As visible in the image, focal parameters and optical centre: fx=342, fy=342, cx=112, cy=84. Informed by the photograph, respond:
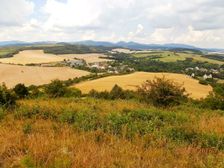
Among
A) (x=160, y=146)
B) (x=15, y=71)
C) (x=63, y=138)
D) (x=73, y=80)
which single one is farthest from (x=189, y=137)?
(x=15, y=71)

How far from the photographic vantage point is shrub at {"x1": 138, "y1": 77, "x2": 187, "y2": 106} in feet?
62.7

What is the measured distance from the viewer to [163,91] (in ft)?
64.0

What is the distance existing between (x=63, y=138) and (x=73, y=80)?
275 feet

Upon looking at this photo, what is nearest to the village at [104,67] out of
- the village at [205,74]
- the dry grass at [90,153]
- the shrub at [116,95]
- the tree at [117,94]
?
the village at [205,74]

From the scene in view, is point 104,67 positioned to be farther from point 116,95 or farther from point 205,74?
point 116,95

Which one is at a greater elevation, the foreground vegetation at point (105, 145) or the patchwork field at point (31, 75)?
the foreground vegetation at point (105, 145)

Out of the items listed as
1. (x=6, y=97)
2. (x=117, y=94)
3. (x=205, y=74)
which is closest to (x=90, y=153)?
(x=6, y=97)

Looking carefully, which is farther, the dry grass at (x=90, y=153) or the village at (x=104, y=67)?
the village at (x=104, y=67)

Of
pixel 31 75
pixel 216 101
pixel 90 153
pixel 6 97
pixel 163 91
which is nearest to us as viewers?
pixel 90 153

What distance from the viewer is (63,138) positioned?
705cm

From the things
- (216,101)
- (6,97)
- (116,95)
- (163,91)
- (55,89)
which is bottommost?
(116,95)

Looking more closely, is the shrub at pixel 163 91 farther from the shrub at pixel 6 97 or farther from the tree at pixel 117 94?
the tree at pixel 117 94

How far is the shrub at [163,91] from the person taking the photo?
1911cm

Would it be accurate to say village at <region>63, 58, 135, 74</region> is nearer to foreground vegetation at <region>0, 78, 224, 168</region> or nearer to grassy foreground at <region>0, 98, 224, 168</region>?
foreground vegetation at <region>0, 78, 224, 168</region>
